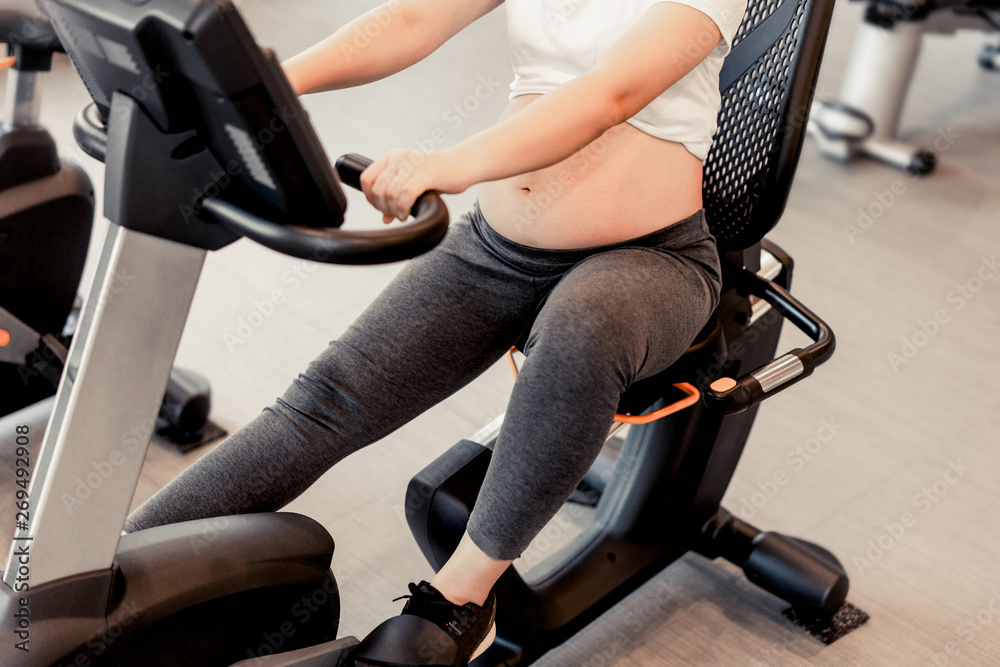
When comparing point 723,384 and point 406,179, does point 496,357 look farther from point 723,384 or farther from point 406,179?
point 406,179

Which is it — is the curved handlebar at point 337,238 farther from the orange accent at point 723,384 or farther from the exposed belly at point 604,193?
the orange accent at point 723,384

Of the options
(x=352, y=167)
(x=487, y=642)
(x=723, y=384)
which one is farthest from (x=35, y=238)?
(x=723, y=384)

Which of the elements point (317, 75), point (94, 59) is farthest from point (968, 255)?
point (94, 59)

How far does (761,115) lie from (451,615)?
739 millimetres

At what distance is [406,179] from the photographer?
2.84ft

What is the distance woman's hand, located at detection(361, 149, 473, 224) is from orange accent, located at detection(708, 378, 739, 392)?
46 cm

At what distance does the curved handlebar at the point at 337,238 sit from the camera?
757mm

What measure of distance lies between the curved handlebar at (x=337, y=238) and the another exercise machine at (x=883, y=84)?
2531 millimetres

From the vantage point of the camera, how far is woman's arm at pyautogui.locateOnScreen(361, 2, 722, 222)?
88cm

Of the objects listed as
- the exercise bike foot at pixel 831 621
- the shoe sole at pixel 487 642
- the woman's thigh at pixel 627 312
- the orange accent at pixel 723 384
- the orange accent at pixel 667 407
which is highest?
the woman's thigh at pixel 627 312

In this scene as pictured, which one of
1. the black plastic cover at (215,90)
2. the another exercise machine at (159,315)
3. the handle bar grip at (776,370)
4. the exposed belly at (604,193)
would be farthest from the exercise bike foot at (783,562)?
the black plastic cover at (215,90)

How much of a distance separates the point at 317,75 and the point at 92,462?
50 centimetres

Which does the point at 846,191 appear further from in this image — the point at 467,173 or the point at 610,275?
the point at 467,173

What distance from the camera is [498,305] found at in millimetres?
1197
